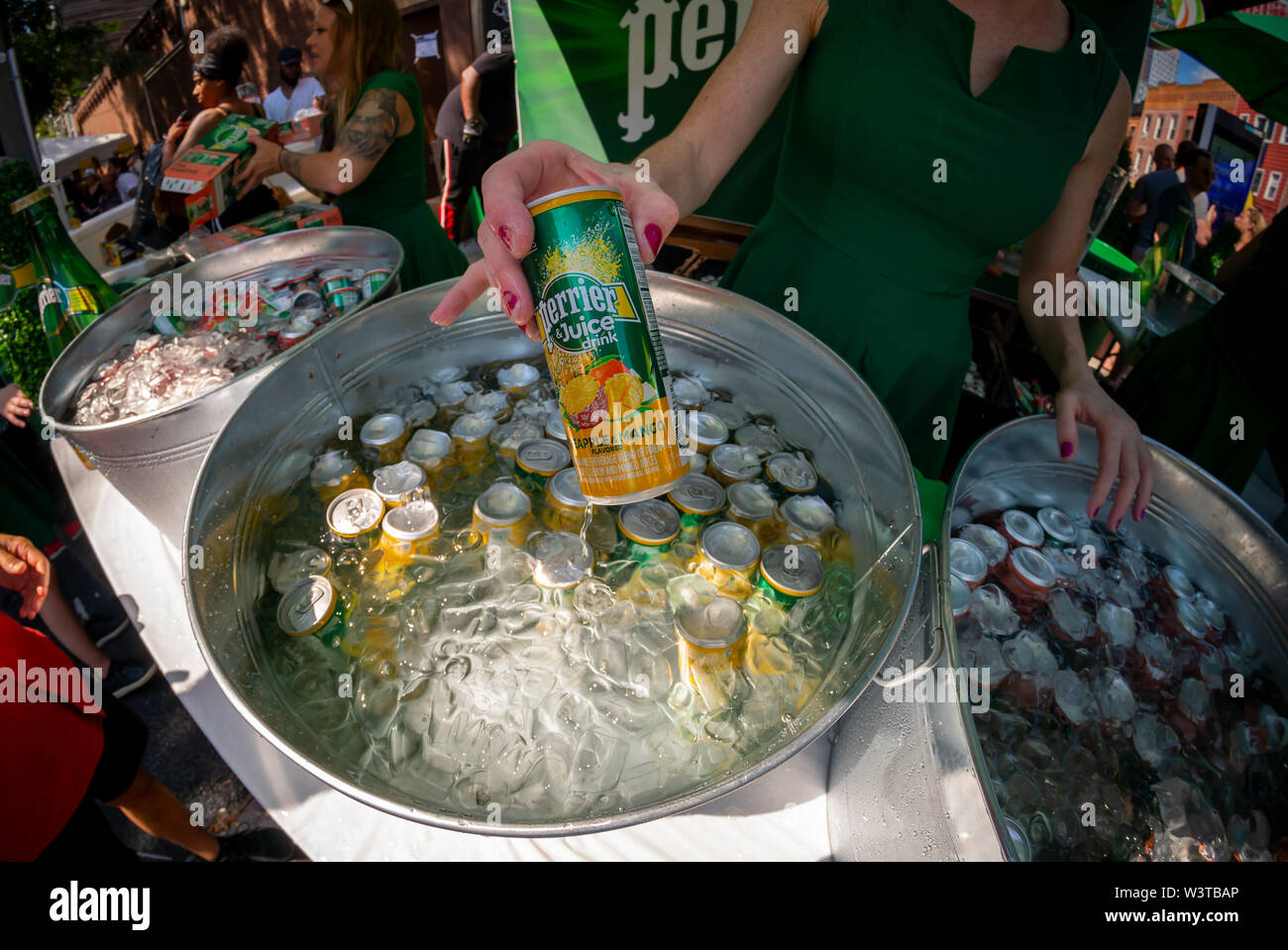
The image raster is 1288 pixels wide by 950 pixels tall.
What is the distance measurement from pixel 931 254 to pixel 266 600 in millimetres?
1624

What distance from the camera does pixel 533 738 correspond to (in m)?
0.92

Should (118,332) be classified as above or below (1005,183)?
below

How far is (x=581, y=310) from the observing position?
0.88 m

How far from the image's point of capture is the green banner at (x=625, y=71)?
288 centimetres

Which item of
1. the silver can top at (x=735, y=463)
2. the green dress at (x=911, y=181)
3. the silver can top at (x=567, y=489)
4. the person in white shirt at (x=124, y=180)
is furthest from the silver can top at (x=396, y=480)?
the person in white shirt at (x=124, y=180)

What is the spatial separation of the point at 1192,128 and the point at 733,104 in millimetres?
16637

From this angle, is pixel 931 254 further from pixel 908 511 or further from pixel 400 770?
pixel 400 770

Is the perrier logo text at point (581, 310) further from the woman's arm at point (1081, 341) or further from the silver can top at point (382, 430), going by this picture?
the woman's arm at point (1081, 341)

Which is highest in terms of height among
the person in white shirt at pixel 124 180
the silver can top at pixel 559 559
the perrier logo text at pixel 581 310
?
the perrier logo text at pixel 581 310

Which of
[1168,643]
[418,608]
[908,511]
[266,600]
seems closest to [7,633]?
[266,600]

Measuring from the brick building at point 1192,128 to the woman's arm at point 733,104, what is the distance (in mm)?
9153

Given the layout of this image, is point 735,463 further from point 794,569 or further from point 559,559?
point 559,559

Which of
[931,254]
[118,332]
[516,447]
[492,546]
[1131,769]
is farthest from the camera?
[118,332]

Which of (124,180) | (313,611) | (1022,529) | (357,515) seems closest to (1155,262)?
(1022,529)
